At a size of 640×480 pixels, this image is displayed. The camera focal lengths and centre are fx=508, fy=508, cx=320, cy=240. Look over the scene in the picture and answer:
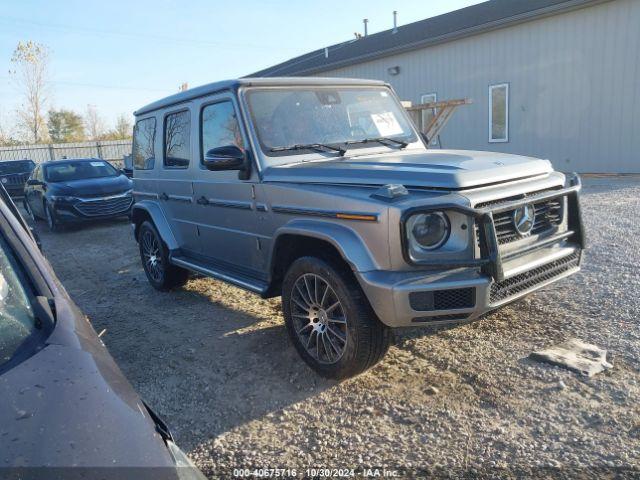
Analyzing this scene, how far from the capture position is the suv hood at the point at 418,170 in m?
3.10

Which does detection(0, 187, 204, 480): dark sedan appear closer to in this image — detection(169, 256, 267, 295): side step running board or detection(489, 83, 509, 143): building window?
detection(169, 256, 267, 295): side step running board

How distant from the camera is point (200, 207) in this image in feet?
15.9

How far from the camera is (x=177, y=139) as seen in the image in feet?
16.9

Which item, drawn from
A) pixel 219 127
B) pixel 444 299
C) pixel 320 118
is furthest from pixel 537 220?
pixel 219 127

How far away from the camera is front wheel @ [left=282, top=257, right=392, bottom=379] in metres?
3.20

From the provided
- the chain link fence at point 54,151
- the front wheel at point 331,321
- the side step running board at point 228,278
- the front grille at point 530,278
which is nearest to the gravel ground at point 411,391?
the front wheel at point 331,321

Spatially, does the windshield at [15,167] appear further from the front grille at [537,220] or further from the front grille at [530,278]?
the front grille at [530,278]

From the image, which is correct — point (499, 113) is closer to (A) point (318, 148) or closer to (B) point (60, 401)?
(A) point (318, 148)

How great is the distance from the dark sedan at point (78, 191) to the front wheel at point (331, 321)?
8263 mm

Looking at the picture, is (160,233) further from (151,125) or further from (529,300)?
(529,300)

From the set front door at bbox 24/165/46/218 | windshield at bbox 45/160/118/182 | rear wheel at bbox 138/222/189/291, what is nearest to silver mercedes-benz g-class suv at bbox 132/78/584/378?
rear wheel at bbox 138/222/189/291

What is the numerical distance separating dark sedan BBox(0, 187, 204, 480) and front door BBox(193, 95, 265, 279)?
2101 millimetres

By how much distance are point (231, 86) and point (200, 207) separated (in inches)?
48.5

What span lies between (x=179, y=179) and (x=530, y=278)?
344cm
